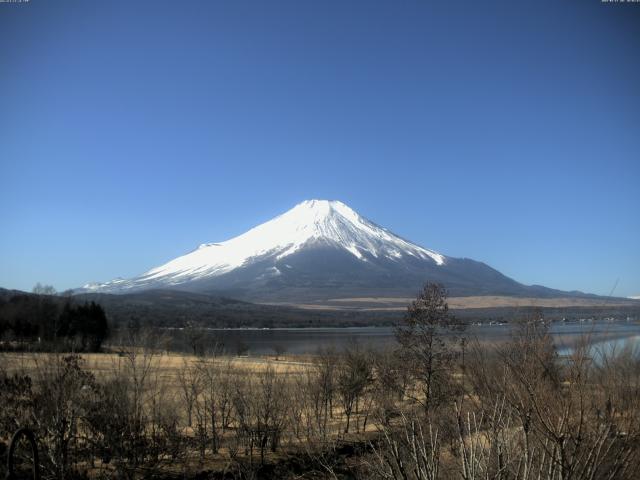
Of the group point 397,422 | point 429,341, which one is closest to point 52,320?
point 429,341

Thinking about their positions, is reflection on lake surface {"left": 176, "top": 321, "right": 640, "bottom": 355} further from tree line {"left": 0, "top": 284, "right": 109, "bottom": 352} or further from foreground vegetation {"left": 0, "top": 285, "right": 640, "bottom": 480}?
tree line {"left": 0, "top": 284, "right": 109, "bottom": 352}

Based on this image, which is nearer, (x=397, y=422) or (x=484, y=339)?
(x=397, y=422)

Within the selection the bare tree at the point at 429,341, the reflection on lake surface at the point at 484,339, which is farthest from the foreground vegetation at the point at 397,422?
the reflection on lake surface at the point at 484,339

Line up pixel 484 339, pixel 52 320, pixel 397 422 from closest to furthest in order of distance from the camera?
pixel 397 422 < pixel 484 339 < pixel 52 320

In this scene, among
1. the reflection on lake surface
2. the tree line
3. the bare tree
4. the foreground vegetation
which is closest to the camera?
the foreground vegetation

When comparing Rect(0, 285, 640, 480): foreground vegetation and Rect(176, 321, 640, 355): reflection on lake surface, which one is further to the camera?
Rect(176, 321, 640, 355): reflection on lake surface

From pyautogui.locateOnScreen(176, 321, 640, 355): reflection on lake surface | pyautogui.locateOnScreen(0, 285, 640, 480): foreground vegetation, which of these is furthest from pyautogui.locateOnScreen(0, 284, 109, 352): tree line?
pyautogui.locateOnScreen(0, 285, 640, 480): foreground vegetation

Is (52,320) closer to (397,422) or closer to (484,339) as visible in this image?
(484,339)

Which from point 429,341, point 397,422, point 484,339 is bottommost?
point 397,422

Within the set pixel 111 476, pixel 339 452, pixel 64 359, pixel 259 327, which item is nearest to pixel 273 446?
pixel 339 452

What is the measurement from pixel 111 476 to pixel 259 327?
157909 millimetres

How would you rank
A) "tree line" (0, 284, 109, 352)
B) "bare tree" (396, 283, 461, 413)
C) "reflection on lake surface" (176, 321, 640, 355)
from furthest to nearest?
"tree line" (0, 284, 109, 352) < "bare tree" (396, 283, 461, 413) < "reflection on lake surface" (176, 321, 640, 355)

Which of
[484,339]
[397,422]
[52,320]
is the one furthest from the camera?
[52,320]

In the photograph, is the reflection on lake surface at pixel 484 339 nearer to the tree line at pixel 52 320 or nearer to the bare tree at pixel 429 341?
the bare tree at pixel 429 341
